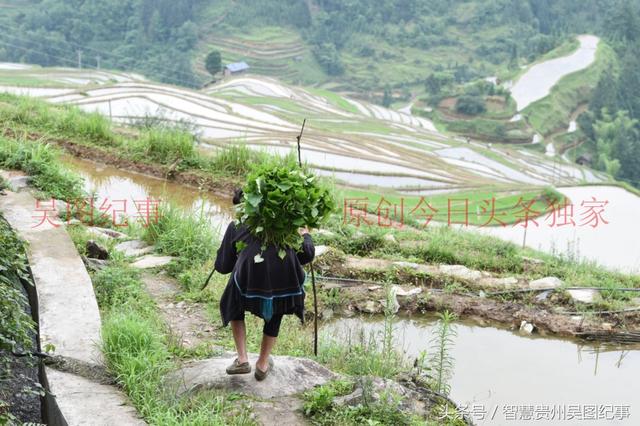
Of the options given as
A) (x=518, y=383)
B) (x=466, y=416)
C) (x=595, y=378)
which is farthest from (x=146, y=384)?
(x=595, y=378)

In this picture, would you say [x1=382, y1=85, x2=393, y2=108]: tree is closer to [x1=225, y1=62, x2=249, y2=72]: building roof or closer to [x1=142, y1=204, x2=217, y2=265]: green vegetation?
[x1=225, y1=62, x2=249, y2=72]: building roof

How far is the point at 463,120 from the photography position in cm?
5425

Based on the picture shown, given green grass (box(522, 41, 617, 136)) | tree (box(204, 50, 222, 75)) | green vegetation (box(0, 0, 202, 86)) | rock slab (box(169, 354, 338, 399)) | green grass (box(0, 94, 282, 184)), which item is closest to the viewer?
rock slab (box(169, 354, 338, 399))

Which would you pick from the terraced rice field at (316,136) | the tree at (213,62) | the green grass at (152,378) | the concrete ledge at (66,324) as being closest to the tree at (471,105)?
the terraced rice field at (316,136)

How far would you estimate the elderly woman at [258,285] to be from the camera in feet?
11.7

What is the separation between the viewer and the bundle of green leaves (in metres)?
3.49

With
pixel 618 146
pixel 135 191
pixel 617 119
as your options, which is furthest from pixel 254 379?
pixel 617 119

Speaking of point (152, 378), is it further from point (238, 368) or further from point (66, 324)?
point (66, 324)

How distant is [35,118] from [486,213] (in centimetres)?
726

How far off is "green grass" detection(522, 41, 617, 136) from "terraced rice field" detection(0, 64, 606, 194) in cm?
1433

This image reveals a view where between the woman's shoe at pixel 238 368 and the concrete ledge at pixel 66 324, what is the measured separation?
21.4 inches

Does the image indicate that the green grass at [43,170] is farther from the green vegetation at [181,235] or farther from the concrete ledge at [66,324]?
the concrete ledge at [66,324]

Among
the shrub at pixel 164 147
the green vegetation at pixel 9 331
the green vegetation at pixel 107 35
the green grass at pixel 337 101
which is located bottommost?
the green vegetation at pixel 9 331

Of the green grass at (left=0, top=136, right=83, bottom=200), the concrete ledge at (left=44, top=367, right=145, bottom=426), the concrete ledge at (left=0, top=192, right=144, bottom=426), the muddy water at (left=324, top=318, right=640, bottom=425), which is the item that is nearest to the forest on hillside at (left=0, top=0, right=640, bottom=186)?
the muddy water at (left=324, top=318, right=640, bottom=425)
